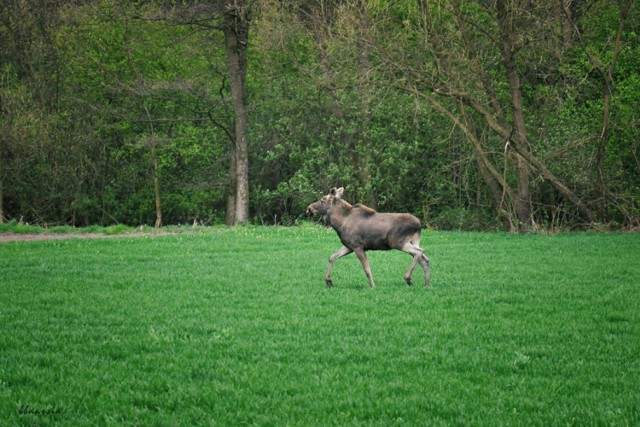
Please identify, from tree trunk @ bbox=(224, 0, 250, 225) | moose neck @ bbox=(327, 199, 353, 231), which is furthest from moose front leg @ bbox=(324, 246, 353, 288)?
tree trunk @ bbox=(224, 0, 250, 225)

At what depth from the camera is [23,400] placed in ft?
24.6

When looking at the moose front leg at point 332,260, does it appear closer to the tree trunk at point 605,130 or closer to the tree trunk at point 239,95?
the tree trunk at point 605,130

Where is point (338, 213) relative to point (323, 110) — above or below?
below

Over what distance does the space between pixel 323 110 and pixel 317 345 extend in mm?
26545

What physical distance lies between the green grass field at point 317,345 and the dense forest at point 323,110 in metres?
12.0

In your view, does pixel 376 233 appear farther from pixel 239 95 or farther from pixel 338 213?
pixel 239 95

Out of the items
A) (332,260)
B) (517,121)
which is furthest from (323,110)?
(332,260)

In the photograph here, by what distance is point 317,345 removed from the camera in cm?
961

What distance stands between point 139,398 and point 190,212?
35.1 m

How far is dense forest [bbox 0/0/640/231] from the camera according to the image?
28.9 metres

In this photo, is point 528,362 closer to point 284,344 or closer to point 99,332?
point 284,344

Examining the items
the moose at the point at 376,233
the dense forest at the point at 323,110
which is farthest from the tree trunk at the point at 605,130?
the moose at the point at 376,233

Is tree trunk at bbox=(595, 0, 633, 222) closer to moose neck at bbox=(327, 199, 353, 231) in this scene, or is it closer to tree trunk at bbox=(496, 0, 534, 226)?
tree trunk at bbox=(496, 0, 534, 226)

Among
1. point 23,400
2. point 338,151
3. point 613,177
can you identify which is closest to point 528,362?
point 23,400
